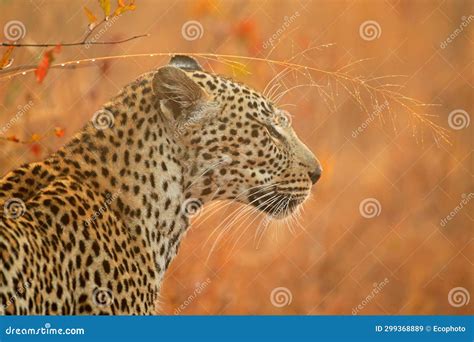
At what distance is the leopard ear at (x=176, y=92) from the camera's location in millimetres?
7555

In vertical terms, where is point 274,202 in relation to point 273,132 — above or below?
below

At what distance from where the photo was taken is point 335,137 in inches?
448

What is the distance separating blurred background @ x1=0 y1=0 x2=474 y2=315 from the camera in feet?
34.0

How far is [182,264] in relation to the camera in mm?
10555

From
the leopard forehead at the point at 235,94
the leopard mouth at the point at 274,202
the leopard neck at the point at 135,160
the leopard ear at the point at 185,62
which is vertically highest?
the leopard ear at the point at 185,62

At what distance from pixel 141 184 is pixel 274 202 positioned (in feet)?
3.32

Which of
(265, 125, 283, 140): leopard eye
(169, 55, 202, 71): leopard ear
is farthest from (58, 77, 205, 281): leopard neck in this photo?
(265, 125, 283, 140): leopard eye

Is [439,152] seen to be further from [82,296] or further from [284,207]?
[82,296]

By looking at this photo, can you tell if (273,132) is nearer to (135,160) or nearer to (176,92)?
(176,92)

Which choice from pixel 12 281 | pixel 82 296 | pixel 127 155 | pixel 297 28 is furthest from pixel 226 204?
pixel 297 28

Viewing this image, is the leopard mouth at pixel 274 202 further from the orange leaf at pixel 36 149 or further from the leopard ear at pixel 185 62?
the orange leaf at pixel 36 149

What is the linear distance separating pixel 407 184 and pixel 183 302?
279 centimetres

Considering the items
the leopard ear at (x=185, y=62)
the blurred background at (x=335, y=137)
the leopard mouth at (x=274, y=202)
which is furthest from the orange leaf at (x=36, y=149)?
the leopard mouth at (x=274, y=202)

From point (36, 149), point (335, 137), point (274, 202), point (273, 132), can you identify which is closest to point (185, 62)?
point (273, 132)
